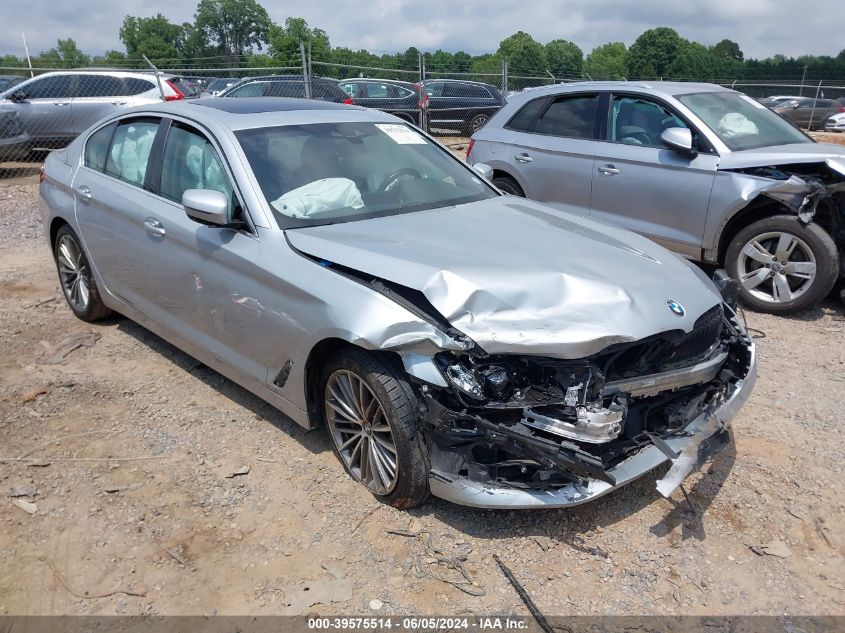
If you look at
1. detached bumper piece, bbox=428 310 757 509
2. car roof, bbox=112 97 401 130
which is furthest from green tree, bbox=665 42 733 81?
detached bumper piece, bbox=428 310 757 509

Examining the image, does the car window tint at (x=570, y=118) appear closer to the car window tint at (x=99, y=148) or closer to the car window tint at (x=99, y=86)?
the car window tint at (x=99, y=148)

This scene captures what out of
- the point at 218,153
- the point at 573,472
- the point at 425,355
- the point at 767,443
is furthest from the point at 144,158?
the point at 767,443

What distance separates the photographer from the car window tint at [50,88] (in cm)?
1358

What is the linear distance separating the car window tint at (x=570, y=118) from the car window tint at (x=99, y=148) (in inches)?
167

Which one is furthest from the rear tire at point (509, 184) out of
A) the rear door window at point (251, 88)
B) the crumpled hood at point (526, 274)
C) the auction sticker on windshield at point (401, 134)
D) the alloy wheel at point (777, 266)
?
the rear door window at point (251, 88)

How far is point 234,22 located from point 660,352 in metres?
112

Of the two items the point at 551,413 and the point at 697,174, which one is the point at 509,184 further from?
the point at 551,413

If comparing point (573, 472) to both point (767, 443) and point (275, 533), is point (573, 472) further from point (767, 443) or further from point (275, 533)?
point (767, 443)

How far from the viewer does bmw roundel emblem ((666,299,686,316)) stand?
3124 mm

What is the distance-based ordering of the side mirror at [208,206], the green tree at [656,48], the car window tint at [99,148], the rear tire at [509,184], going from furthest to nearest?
the green tree at [656,48] < the rear tire at [509,184] < the car window tint at [99,148] < the side mirror at [208,206]

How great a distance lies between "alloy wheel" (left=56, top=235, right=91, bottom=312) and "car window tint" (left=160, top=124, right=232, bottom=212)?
53.7 inches

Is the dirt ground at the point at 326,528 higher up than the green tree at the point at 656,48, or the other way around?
the green tree at the point at 656,48

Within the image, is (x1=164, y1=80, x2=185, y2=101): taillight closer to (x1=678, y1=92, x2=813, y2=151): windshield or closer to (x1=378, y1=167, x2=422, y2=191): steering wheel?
(x1=678, y1=92, x2=813, y2=151): windshield

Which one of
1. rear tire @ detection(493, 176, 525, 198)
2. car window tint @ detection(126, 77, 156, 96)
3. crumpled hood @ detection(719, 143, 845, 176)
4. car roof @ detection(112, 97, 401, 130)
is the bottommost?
rear tire @ detection(493, 176, 525, 198)
